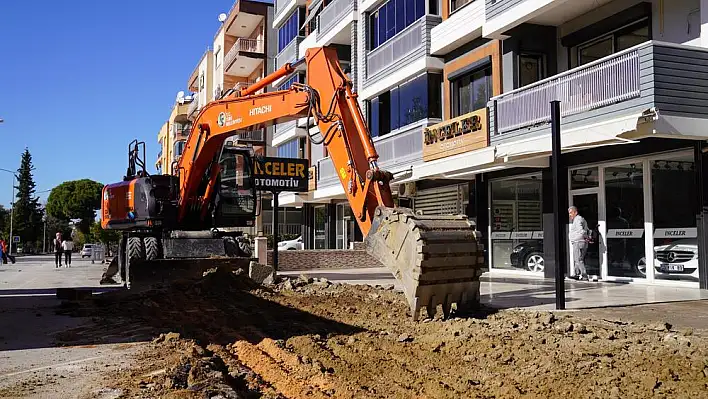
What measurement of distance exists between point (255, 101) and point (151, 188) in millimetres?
4042

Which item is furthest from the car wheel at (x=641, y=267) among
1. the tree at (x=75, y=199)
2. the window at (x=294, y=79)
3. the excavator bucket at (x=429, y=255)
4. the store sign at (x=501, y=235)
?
the tree at (x=75, y=199)

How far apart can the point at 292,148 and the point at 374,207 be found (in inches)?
1078

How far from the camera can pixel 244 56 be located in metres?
45.6

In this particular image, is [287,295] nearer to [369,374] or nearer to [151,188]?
[151,188]

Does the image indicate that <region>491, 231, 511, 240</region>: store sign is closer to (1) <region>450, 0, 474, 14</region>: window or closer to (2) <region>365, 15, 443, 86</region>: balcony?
(2) <region>365, 15, 443, 86</region>: balcony

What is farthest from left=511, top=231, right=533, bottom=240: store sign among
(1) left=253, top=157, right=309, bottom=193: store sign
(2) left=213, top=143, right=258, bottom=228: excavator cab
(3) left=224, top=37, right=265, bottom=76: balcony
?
(3) left=224, top=37, right=265, bottom=76: balcony

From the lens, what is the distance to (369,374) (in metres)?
6.10

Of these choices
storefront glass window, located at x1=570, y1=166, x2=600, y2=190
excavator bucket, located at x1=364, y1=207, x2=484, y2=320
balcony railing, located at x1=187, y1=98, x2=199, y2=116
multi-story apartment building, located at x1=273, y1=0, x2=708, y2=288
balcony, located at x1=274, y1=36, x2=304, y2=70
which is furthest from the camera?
balcony railing, located at x1=187, y1=98, x2=199, y2=116

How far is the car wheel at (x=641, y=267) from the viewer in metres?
14.0

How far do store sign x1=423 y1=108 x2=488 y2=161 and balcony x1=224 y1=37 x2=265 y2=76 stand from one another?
28.3 m

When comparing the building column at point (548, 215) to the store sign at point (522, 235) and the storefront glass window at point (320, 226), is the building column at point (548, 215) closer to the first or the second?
the store sign at point (522, 235)

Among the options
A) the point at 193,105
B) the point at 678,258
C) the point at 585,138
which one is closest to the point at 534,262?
the point at 678,258

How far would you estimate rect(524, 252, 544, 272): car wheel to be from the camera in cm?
1727

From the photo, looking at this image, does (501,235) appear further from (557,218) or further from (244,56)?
(244,56)
